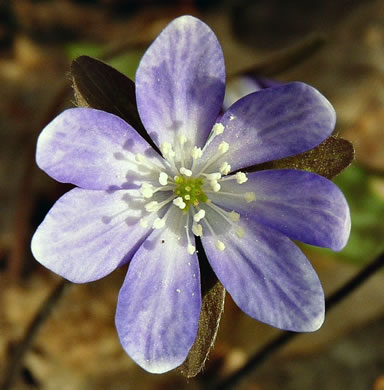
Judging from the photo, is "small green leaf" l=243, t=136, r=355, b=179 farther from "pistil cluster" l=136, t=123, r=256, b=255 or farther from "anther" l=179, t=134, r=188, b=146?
"anther" l=179, t=134, r=188, b=146

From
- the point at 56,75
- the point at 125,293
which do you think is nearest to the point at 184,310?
the point at 125,293

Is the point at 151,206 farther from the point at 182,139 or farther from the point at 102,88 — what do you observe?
the point at 102,88

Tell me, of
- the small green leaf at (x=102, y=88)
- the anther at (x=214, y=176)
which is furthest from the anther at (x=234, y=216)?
the small green leaf at (x=102, y=88)

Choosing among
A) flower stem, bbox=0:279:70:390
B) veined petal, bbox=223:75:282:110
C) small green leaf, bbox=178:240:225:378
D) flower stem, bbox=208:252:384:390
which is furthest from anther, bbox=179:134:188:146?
veined petal, bbox=223:75:282:110

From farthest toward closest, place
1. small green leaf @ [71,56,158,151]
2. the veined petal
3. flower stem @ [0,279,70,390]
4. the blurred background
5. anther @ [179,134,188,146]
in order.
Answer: the blurred background < the veined petal < flower stem @ [0,279,70,390] < anther @ [179,134,188,146] < small green leaf @ [71,56,158,151]

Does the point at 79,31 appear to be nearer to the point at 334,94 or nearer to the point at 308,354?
the point at 334,94

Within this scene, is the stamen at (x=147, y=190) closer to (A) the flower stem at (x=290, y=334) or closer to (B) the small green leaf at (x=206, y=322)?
(B) the small green leaf at (x=206, y=322)
